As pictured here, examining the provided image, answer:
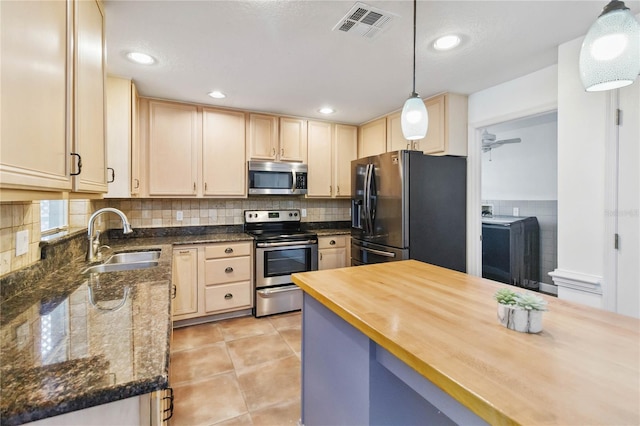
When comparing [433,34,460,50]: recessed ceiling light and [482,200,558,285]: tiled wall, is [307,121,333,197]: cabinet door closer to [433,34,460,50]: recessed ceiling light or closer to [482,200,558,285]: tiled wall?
[433,34,460,50]: recessed ceiling light

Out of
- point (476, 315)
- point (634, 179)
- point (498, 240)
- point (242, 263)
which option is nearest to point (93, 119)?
point (476, 315)

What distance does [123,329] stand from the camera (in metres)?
0.94

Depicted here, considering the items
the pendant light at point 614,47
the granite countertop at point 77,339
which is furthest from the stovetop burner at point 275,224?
the pendant light at point 614,47

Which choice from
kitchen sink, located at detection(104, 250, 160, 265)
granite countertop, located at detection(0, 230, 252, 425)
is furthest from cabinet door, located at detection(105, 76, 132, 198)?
granite countertop, located at detection(0, 230, 252, 425)

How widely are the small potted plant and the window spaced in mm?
2288

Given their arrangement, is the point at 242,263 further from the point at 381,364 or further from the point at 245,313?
the point at 381,364

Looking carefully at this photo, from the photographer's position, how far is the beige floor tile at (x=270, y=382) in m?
1.92

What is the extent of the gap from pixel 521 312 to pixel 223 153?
10.0ft

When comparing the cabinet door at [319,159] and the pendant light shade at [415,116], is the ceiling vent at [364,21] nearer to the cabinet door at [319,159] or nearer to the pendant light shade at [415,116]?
the pendant light shade at [415,116]

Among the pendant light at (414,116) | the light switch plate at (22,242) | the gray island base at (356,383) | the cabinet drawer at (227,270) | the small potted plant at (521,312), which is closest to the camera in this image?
the small potted plant at (521,312)

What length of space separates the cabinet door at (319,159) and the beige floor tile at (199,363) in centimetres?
203

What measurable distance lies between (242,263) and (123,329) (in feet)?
7.44

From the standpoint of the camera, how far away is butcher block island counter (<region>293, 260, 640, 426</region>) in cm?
61

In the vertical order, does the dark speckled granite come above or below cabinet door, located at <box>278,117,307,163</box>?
below
